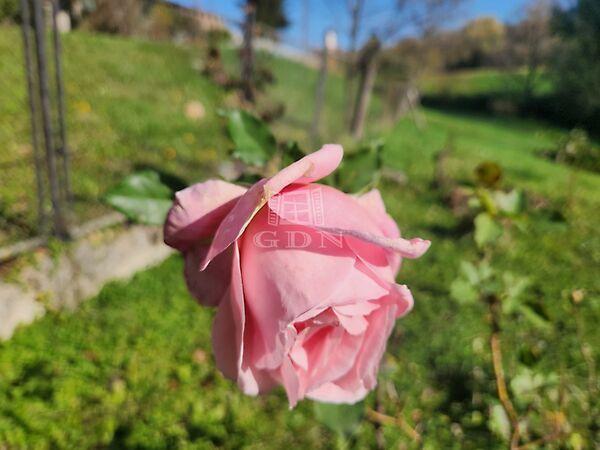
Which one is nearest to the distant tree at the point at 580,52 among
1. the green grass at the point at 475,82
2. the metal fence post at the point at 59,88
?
the metal fence post at the point at 59,88

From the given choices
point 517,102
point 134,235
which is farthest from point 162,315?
point 517,102

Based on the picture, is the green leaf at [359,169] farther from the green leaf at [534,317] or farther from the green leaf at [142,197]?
the green leaf at [534,317]

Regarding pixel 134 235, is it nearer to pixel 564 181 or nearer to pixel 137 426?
pixel 137 426

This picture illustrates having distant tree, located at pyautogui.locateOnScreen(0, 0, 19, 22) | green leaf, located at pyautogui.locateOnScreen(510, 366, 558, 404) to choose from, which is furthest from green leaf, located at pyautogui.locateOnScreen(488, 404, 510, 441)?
distant tree, located at pyautogui.locateOnScreen(0, 0, 19, 22)

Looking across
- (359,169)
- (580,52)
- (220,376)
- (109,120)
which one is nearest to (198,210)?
(359,169)

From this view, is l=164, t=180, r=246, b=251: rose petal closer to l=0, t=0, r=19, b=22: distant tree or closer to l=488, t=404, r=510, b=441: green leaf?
l=488, t=404, r=510, b=441: green leaf
